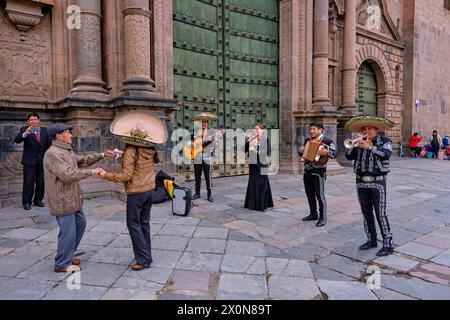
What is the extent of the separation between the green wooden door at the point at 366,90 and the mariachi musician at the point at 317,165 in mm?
9989

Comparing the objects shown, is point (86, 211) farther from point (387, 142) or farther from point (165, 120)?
point (387, 142)

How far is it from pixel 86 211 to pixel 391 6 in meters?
16.2

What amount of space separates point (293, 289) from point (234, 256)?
3.08ft

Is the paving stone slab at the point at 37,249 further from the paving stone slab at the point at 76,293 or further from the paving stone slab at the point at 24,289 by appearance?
the paving stone slab at the point at 76,293

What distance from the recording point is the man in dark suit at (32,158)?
238 inches

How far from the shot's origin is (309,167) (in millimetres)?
5348

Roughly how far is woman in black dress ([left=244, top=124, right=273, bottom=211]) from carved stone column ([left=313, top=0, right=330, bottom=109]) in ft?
17.0

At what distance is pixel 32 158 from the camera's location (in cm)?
613

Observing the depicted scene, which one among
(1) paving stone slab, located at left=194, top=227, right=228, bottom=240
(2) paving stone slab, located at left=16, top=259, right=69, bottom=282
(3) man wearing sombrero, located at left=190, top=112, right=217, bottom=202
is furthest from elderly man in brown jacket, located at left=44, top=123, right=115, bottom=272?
(3) man wearing sombrero, located at left=190, top=112, right=217, bottom=202

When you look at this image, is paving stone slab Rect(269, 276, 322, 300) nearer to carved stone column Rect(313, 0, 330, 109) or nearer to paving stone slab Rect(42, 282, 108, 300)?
paving stone slab Rect(42, 282, 108, 300)

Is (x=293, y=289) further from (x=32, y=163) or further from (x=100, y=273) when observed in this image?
(x=32, y=163)

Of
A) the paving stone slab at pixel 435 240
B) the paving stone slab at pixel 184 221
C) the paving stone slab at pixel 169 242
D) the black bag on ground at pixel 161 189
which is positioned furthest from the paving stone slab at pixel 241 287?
the black bag on ground at pixel 161 189

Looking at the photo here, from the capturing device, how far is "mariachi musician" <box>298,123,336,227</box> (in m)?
5.15
